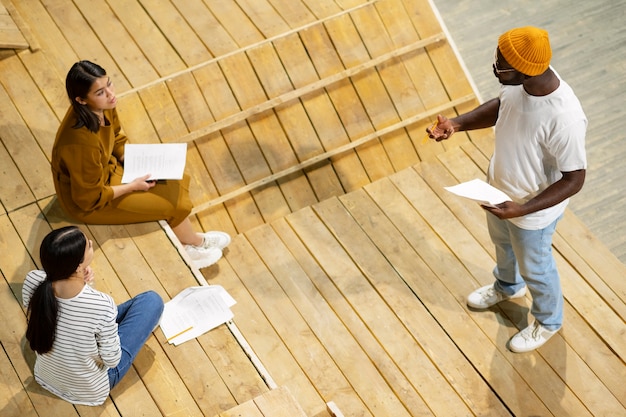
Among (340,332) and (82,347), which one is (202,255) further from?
(82,347)

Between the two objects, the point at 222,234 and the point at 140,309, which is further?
the point at 222,234

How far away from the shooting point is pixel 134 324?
12.5 ft

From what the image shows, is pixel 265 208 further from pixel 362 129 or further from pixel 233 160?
pixel 362 129

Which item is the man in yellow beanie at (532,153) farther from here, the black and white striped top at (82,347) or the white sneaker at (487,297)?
the black and white striped top at (82,347)

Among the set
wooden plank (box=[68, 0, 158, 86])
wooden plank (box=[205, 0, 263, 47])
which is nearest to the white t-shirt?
wooden plank (box=[205, 0, 263, 47])

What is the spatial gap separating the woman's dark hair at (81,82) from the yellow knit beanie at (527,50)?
6.37 feet

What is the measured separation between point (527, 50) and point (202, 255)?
2.31 meters

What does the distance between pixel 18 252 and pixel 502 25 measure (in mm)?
4209

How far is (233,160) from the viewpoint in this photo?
5.11 metres

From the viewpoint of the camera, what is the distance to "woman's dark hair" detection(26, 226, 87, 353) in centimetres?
322

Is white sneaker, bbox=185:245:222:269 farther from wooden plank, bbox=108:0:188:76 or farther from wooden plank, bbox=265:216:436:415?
wooden plank, bbox=108:0:188:76

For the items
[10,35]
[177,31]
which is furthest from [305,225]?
[10,35]

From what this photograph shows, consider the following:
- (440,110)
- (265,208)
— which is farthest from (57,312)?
(440,110)

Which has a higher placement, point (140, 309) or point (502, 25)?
point (140, 309)
